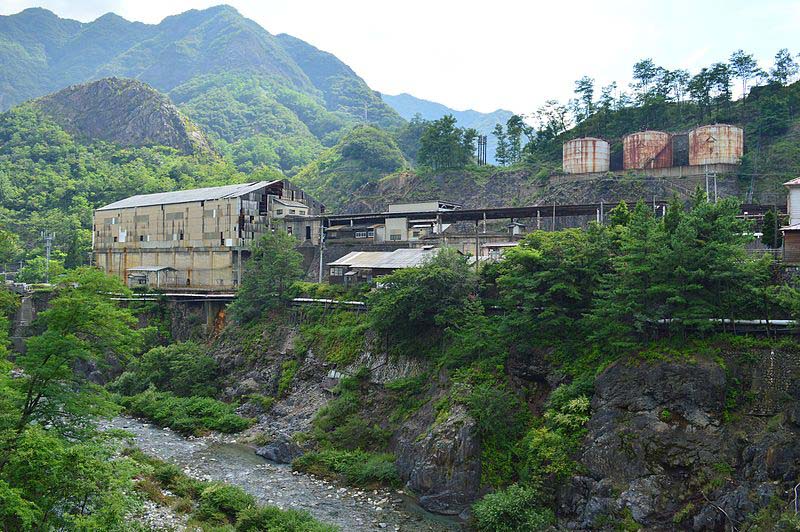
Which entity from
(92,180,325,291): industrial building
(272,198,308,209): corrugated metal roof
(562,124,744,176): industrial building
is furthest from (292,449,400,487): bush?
(562,124,744,176): industrial building

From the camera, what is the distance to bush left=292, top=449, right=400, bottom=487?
1173 inches

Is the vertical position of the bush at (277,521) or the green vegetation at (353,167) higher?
the green vegetation at (353,167)

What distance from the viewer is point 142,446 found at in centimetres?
3547

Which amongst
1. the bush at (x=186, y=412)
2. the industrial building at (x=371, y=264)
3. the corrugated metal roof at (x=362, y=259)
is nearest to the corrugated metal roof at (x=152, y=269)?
the bush at (x=186, y=412)

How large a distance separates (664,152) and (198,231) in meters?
48.1

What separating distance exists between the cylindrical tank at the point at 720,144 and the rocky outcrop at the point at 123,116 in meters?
84.6

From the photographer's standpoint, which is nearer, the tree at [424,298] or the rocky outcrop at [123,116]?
the tree at [424,298]

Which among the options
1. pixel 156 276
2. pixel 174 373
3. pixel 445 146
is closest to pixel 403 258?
pixel 174 373

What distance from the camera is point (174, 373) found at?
148 feet

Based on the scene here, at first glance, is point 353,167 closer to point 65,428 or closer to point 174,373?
point 174,373

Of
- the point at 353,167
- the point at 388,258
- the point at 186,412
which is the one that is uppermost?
the point at 353,167

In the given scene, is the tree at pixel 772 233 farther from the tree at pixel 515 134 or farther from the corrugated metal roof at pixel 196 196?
the tree at pixel 515 134

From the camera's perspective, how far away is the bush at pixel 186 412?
38.4m

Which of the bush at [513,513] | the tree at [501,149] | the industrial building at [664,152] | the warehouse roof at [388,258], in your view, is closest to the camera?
the bush at [513,513]
